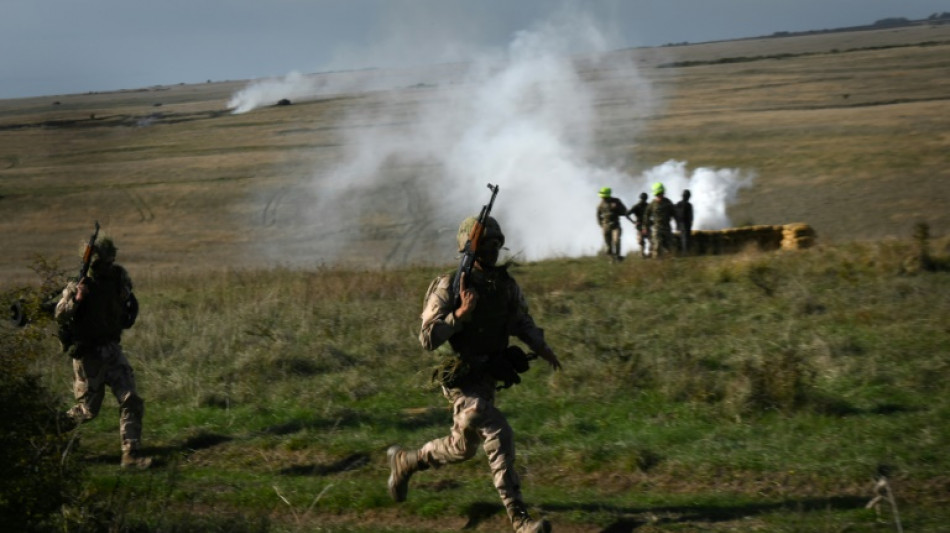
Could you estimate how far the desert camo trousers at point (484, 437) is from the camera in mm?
6148

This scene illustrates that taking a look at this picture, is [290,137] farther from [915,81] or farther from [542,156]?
[915,81]

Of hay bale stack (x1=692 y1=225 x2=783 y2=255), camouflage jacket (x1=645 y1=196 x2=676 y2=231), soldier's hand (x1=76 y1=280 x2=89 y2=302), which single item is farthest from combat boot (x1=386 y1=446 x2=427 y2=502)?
hay bale stack (x1=692 y1=225 x2=783 y2=255)

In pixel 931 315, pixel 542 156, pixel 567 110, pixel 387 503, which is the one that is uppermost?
pixel 567 110

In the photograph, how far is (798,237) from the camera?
62.2 feet

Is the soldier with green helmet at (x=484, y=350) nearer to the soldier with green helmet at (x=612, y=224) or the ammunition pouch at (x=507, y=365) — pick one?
the ammunition pouch at (x=507, y=365)

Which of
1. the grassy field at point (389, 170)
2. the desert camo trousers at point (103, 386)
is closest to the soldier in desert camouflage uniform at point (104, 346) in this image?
the desert camo trousers at point (103, 386)

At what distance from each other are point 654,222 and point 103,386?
1250 centimetres

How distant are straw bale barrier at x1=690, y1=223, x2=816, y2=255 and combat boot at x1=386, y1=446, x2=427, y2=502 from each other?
13356mm

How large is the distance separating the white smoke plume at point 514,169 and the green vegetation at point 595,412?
395 inches

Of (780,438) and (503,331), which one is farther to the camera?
(780,438)

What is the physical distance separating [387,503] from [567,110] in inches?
1797

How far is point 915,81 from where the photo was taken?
2699 inches

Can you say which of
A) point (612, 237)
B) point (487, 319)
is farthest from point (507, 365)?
point (612, 237)

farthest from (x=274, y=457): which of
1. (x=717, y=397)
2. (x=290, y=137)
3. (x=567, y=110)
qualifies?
(x=290, y=137)
